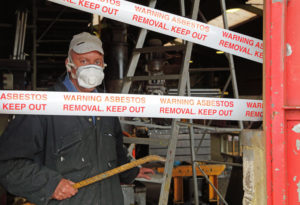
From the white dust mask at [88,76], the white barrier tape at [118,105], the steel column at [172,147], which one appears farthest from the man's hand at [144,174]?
the white barrier tape at [118,105]

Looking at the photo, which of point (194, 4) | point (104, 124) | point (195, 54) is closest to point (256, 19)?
point (195, 54)

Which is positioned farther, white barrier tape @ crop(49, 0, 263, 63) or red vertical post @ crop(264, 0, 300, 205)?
white barrier tape @ crop(49, 0, 263, 63)

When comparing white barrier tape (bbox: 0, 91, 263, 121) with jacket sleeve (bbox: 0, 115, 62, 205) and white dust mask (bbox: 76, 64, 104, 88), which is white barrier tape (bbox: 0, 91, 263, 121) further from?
white dust mask (bbox: 76, 64, 104, 88)

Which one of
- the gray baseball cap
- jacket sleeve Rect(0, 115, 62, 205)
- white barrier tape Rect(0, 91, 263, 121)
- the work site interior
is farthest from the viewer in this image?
the work site interior

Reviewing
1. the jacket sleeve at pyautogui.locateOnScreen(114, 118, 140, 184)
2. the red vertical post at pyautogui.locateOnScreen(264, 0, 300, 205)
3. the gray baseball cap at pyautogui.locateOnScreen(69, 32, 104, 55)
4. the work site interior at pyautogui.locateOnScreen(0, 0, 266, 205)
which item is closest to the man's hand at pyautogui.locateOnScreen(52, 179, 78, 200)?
the jacket sleeve at pyautogui.locateOnScreen(114, 118, 140, 184)

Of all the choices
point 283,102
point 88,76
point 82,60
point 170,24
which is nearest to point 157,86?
point 82,60

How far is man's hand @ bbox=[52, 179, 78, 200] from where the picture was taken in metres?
2.37

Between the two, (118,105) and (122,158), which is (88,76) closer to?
(122,158)

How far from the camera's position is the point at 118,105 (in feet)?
5.50

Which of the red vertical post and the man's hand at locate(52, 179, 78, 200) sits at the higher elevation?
the red vertical post

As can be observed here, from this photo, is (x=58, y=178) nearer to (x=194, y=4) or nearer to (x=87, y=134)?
(x=87, y=134)

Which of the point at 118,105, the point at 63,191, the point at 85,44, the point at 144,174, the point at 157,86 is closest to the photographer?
the point at 118,105

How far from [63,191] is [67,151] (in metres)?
0.34

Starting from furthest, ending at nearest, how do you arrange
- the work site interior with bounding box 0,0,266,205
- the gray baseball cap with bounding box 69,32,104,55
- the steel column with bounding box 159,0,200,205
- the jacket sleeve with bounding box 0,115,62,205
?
the work site interior with bounding box 0,0,266,205, the steel column with bounding box 159,0,200,205, the gray baseball cap with bounding box 69,32,104,55, the jacket sleeve with bounding box 0,115,62,205
